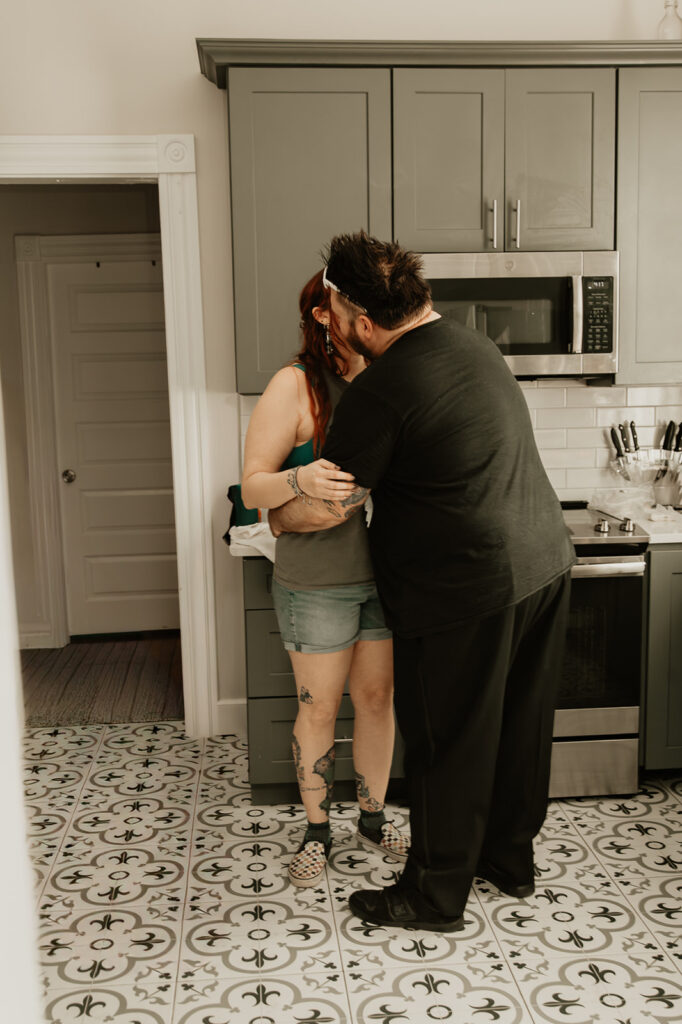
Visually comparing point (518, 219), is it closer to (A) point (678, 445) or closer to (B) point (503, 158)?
(B) point (503, 158)

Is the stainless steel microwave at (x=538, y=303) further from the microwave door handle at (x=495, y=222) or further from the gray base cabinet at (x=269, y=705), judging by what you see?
the gray base cabinet at (x=269, y=705)

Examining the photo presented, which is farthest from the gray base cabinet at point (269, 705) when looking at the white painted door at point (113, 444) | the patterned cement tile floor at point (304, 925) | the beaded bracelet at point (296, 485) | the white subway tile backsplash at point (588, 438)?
the white painted door at point (113, 444)

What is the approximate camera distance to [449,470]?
182 cm

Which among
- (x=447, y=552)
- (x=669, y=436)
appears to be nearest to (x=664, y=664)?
(x=669, y=436)

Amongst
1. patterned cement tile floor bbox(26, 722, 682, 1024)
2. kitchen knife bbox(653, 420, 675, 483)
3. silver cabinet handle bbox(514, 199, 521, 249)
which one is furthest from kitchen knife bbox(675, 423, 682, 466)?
patterned cement tile floor bbox(26, 722, 682, 1024)

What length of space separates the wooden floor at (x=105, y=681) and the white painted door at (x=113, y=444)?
0.18m

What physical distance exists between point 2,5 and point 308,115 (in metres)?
1.13

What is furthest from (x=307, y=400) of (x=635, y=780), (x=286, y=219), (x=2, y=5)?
(x=2, y=5)

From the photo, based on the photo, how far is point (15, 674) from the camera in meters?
0.46

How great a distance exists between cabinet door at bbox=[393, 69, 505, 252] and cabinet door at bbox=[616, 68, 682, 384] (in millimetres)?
416

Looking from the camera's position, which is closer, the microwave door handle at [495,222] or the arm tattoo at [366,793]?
the arm tattoo at [366,793]

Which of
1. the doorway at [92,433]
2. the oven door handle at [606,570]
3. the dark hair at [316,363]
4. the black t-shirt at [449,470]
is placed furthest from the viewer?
the doorway at [92,433]

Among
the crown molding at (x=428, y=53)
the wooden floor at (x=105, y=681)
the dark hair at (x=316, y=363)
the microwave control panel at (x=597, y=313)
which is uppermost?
the crown molding at (x=428, y=53)

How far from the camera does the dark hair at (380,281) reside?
6.03 ft
